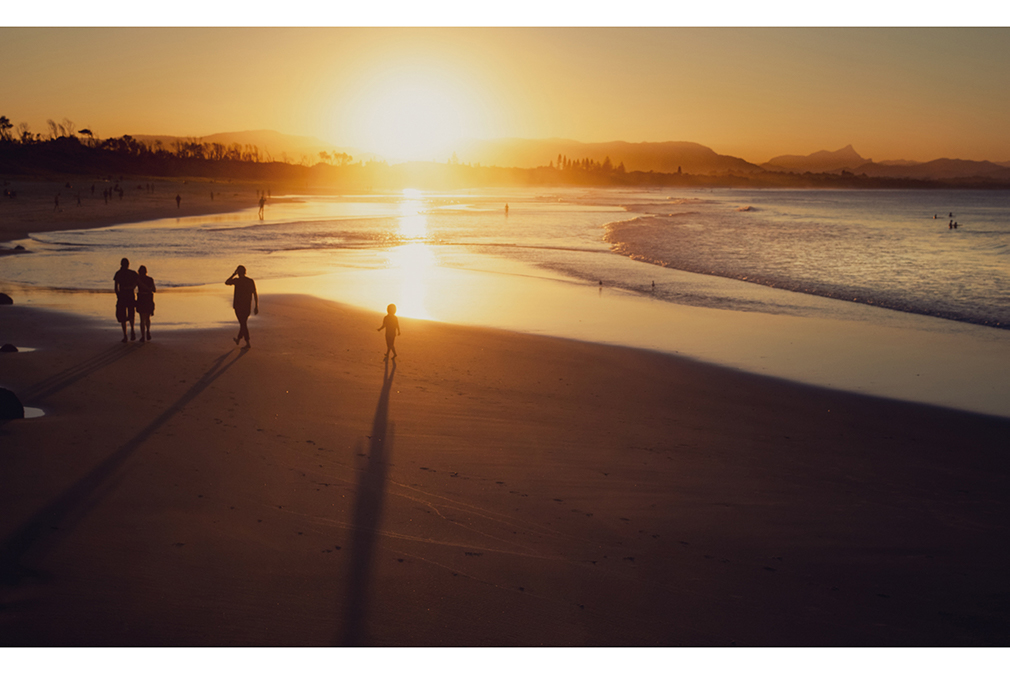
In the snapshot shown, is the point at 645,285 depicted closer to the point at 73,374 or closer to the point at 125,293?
the point at 125,293

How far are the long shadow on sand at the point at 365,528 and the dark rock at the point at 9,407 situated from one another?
13.1ft

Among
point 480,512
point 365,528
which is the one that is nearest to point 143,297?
point 365,528

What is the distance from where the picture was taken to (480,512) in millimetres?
5922

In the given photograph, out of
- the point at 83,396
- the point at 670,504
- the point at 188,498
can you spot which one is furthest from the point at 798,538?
the point at 83,396

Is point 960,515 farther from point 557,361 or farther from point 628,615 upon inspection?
point 557,361

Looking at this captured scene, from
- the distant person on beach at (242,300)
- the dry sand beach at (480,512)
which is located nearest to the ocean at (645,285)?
the distant person on beach at (242,300)

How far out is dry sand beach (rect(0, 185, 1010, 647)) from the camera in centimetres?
447

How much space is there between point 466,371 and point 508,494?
4.48 metres

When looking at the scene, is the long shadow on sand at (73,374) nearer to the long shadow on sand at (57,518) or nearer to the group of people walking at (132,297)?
the group of people walking at (132,297)

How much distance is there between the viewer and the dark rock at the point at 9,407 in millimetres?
7391

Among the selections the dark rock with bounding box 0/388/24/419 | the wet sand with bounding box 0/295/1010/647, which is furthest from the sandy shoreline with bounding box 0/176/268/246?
the wet sand with bounding box 0/295/1010/647

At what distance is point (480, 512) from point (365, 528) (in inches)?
40.9

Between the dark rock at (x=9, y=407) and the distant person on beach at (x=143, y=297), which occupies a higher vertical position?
the distant person on beach at (x=143, y=297)

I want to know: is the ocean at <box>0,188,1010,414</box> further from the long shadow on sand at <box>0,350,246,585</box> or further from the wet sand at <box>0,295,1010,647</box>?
the long shadow on sand at <box>0,350,246,585</box>
